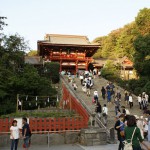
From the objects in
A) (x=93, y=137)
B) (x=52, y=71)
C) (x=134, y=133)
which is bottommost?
(x=93, y=137)

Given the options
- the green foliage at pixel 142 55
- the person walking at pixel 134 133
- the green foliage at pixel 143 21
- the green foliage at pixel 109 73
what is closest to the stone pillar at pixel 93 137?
the person walking at pixel 134 133

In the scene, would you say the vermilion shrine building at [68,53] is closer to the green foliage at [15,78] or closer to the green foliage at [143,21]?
the green foliage at [143,21]

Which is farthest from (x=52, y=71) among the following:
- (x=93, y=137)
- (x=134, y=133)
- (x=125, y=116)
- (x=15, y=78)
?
(x=134, y=133)

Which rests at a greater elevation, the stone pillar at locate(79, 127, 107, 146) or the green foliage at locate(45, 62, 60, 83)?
the green foliage at locate(45, 62, 60, 83)

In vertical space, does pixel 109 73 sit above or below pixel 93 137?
above

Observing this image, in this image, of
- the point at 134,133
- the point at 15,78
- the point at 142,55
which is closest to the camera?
the point at 134,133

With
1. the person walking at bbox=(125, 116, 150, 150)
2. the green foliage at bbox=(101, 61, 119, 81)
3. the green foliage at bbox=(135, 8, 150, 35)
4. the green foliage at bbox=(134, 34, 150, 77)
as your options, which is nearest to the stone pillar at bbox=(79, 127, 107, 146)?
the person walking at bbox=(125, 116, 150, 150)

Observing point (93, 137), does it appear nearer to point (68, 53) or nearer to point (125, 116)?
point (125, 116)

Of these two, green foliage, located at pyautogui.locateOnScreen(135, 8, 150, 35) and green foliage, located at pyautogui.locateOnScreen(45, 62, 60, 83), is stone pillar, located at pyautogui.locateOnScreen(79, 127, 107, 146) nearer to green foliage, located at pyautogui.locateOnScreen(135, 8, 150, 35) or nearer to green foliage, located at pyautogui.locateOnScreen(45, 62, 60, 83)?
green foliage, located at pyautogui.locateOnScreen(45, 62, 60, 83)

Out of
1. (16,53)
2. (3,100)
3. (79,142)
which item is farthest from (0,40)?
(79,142)

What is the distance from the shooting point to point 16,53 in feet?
98.8

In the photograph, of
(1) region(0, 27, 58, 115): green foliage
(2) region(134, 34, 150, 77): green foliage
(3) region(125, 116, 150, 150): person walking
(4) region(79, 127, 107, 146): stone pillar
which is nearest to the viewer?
(3) region(125, 116, 150, 150): person walking

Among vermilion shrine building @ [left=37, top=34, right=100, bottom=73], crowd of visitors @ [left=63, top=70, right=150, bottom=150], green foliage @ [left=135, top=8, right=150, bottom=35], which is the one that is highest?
green foliage @ [left=135, top=8, right=150, bottom=35]

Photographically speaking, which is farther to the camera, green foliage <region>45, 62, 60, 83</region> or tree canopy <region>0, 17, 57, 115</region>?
green foliage <region>45, 62, 60, 83</region>
